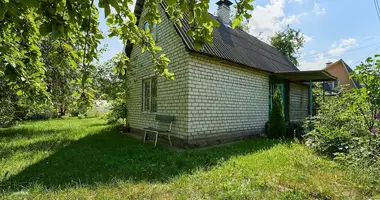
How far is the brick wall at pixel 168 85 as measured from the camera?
6.64 metres

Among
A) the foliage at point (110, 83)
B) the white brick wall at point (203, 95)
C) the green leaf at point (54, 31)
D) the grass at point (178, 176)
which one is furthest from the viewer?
the foliage at point (110, 83)

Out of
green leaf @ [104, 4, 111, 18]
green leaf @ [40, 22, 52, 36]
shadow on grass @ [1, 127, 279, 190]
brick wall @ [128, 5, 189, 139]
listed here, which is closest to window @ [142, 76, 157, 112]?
brick wall @ [128, 5, 189, 139]

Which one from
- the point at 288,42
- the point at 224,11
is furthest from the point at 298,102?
the point at 288,42

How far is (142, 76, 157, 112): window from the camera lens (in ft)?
27.9

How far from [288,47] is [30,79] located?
86.4 ft

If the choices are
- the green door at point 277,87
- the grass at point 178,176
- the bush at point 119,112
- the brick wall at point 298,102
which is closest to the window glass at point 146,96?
the bush at point 119,112

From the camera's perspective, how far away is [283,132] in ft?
27.4

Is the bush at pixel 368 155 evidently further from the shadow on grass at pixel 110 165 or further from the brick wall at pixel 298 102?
the brick wall at pixel 298 102

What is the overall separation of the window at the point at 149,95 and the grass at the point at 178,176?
2851 millimetres

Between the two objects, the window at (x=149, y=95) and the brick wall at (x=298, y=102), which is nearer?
the window at (x=149, y=95)

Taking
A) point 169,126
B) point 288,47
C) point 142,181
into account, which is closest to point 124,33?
point 142,181

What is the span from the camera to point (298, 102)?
1220 centimetres

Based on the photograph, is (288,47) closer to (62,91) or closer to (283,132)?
(283,132)

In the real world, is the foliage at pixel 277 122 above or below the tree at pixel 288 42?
below
